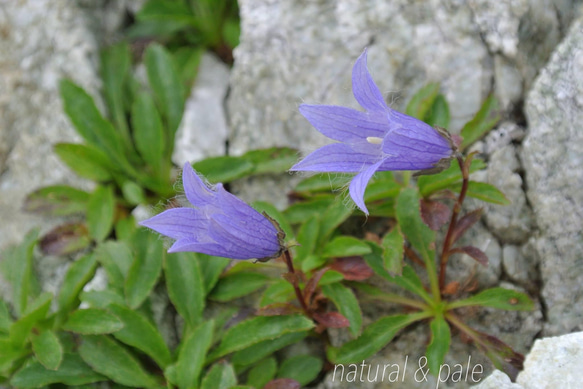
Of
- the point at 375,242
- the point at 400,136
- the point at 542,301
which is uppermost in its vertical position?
the point at 400,136

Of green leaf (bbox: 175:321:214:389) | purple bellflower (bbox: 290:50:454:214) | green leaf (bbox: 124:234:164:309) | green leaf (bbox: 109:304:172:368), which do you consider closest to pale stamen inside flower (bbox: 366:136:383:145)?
purple bellflower (bbox: 290:50:454:214)

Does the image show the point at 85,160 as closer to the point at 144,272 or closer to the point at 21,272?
the point at 21,272

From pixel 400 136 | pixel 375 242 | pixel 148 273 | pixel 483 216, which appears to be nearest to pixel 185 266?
pixel 148 273

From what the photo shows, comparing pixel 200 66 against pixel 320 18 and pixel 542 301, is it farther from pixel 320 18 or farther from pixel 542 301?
pixel 542 301

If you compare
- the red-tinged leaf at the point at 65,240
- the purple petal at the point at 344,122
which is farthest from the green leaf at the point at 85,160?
the purple petal at the point at 344,122

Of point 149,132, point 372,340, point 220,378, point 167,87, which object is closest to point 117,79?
point 167,87

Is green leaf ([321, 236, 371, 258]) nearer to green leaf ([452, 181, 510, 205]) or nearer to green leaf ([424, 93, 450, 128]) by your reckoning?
green leaf ([452, 181, 510, 205])

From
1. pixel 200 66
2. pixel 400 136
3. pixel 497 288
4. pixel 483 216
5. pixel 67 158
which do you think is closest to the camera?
pixel 400 136
